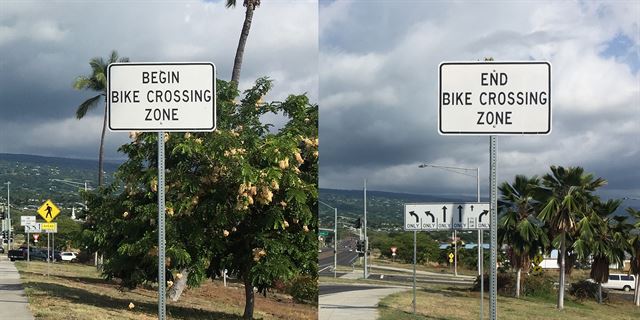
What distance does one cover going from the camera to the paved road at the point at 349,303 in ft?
55.4

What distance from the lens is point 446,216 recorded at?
50.1 ft

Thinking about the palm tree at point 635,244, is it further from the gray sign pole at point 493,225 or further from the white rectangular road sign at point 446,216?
the gray sign pole at point 493,225

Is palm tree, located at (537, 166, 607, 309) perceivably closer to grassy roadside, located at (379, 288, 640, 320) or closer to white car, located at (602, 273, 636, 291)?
grassy roadside, located at (379, 288, 640, 320)

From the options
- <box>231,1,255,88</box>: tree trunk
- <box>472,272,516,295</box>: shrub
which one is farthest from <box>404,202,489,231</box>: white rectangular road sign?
<box>472,272,516,295</box>: shrub

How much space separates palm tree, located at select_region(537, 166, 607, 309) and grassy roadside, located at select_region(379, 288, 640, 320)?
2.63 ft

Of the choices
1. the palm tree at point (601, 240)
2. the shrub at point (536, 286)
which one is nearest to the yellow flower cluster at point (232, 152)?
the shrub at point (536, 286)

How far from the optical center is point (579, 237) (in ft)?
84.6

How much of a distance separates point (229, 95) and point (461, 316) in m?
7.37

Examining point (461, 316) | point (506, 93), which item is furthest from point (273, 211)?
point (506, 93)

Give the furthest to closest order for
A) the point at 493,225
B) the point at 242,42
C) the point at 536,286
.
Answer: the point at 536,286, the point at 242,42, the point at 493,225

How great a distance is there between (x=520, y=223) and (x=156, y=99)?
2090 centimetres

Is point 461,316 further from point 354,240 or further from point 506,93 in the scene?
point 506,93

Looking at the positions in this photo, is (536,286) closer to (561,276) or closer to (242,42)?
(561,276)

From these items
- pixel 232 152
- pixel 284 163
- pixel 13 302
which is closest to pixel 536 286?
pixel 284 163
